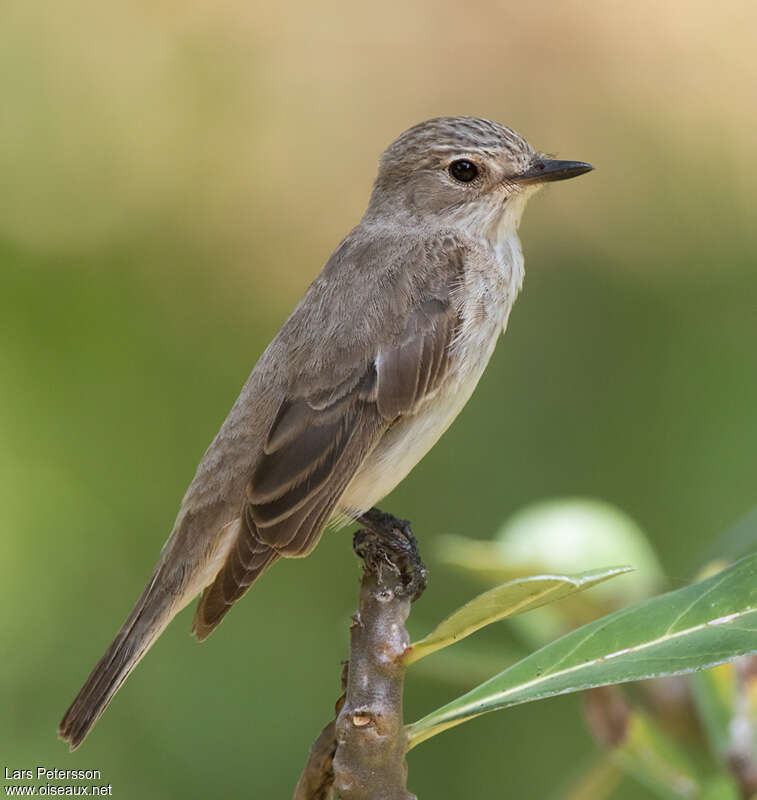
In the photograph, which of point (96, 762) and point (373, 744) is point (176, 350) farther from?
point (373, 744)

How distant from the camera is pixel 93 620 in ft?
14.6

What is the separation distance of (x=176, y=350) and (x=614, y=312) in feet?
6.72

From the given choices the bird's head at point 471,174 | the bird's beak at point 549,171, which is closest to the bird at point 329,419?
the bird's head at point 471,174

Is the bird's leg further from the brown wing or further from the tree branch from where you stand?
the tree branch

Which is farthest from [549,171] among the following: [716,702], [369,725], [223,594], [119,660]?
[369,725]

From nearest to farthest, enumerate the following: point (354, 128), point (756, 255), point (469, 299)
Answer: point (469, 299)
point (756, 255)
point (354, 128)

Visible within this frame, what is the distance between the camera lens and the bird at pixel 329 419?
2971 mm

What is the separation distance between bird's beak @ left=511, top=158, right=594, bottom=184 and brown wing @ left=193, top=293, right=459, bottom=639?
68 cm

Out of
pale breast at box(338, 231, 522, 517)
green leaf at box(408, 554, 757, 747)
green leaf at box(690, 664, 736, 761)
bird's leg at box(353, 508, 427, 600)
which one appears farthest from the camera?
pale breast at box(338, 231, 522, 517)

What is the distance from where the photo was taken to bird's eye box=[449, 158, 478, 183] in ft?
12.3

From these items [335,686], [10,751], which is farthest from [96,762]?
[335,686]

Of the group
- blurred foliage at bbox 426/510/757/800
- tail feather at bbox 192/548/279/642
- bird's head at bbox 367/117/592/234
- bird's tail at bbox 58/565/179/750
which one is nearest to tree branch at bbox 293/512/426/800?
blurred foliage at bbox 426/510/757/800

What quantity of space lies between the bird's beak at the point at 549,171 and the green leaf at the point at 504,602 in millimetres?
2009

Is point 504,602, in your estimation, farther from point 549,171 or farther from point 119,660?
point 549,171
